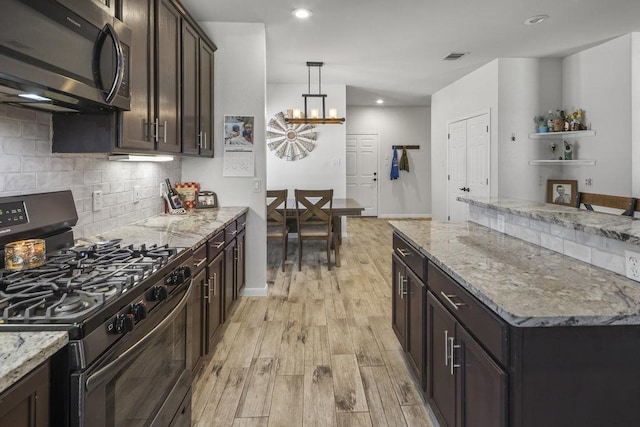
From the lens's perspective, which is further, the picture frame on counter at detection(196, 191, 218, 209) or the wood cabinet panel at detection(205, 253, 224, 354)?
the picture frame on counter at detection(196, 191, 218, 209)

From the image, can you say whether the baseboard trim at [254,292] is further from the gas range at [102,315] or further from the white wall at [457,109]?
the white wall at [457,109]

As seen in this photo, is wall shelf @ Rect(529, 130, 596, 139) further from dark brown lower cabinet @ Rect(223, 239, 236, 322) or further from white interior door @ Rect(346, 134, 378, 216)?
white interior door @ Rect(346, 134, 378, 216)

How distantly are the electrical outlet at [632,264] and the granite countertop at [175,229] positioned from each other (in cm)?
177

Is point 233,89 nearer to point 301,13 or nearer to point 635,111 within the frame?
point 301,13

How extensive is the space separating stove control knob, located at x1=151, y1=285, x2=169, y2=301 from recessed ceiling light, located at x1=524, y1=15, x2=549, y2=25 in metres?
4.04

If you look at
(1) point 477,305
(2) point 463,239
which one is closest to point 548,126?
(2) point 463,239

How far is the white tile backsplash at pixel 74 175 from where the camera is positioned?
1594mm

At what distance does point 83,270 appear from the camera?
137cm

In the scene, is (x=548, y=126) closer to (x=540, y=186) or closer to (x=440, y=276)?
(x=540, y=186)

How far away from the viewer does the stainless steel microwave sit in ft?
3.57

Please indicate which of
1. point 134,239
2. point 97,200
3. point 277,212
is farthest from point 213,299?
point 277,212

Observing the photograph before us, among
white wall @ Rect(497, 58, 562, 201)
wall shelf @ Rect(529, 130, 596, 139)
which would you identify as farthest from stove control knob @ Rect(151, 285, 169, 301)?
wall shelf @ Rect(529, 130, 596, 139)

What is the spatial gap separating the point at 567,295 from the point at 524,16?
346 centimetres

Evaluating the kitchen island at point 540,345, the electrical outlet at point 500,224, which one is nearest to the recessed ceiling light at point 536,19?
the electrical outlet at point 500,224
